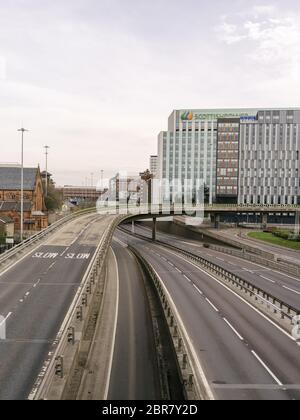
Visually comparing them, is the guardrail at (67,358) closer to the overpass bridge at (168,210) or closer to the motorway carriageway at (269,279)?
the motorway carriageway at (269,279)

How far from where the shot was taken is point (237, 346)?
2788cm

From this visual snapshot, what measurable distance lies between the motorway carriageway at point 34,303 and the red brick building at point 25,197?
39162 millimetres

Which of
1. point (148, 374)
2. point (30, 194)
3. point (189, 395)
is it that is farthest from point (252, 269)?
point (30, 194)

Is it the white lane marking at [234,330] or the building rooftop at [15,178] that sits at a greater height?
the building rooftop at [15,178]

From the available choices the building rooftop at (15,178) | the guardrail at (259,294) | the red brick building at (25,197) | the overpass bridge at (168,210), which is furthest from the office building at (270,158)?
the guardrail at (259,294)

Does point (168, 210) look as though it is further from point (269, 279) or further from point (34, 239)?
point (34, 239)

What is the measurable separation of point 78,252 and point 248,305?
21932 mm

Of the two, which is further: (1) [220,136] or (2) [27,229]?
(1) [220,136]

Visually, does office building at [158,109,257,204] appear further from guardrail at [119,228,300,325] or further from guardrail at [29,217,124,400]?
guardrail at [29,217,124,400]

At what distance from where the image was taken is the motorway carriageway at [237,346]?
21.1 meters

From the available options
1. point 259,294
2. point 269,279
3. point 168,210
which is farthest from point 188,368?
point 168,210

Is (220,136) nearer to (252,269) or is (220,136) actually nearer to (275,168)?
(275,168)

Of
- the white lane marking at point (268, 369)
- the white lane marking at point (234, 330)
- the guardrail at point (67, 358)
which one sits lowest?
the white lane marking at point (234, 330)

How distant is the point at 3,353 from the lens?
2108 centimetres
